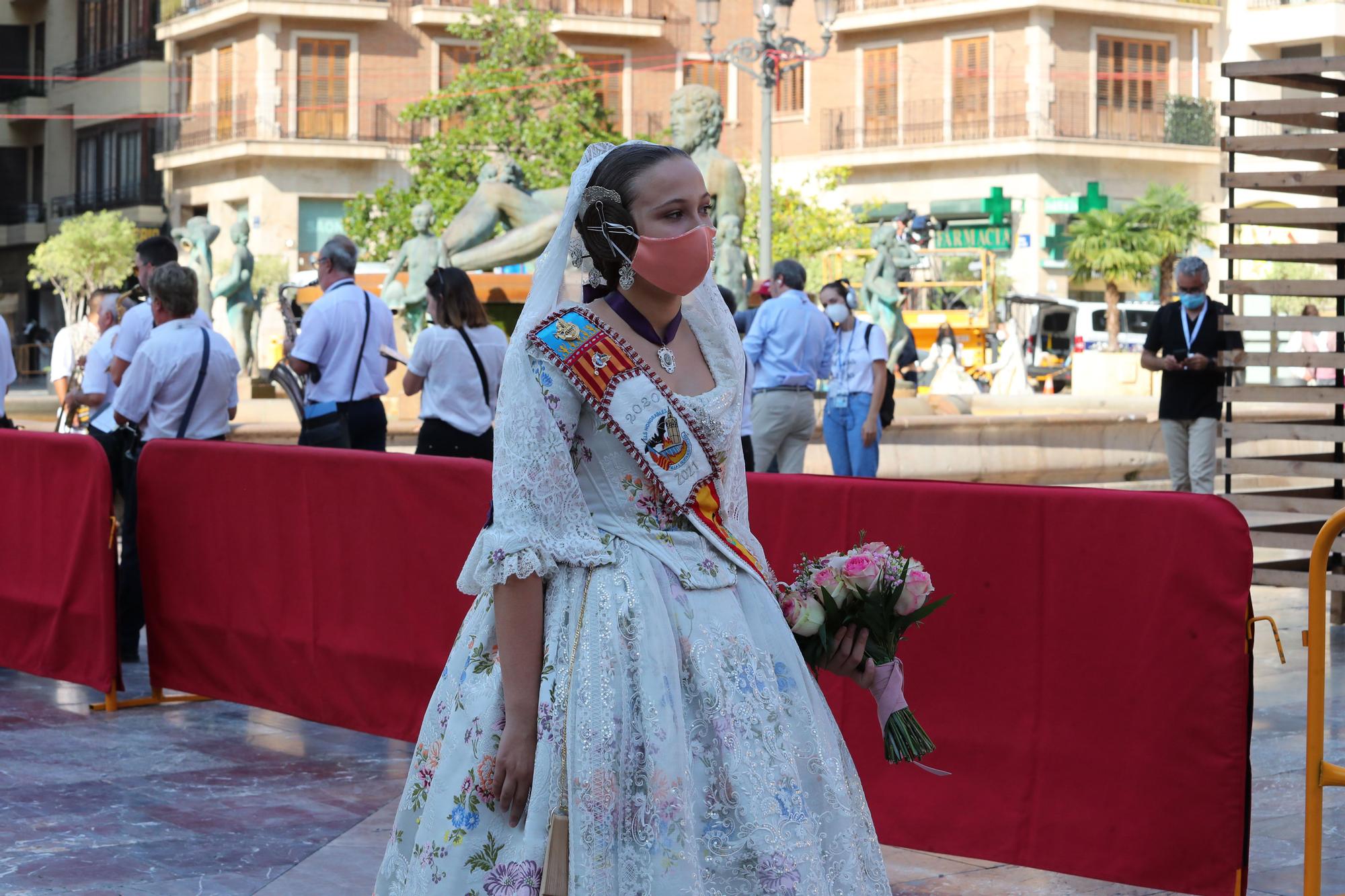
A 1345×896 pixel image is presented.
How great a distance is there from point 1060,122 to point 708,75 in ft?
36.8

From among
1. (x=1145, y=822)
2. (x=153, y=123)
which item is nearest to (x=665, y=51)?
(x=153, y=123)

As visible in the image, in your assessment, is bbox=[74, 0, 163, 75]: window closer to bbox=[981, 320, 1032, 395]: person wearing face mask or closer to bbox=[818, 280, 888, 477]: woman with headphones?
bbox=[981, 320, 1032, 395]: person wearing face mask

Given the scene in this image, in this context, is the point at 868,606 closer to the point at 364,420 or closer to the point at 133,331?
the point at 133,331

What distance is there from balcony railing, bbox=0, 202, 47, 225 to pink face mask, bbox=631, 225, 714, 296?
192 ft

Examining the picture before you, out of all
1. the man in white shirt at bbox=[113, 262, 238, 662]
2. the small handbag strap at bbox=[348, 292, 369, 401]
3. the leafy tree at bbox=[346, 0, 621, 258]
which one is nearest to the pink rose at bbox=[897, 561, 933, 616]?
the man in white shirt at bbox=[113, 262, 238, 662]

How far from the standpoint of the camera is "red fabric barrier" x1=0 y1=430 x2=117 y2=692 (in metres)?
6.71

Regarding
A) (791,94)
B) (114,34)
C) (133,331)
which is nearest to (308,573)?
(133,331)

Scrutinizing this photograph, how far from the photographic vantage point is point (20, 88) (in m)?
58.4

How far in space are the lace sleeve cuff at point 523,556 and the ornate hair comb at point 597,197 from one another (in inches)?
21.3

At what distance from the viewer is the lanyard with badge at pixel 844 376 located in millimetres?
11422

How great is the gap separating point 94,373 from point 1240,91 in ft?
132

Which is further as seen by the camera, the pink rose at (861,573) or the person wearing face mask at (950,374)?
the person wearing face mask at (950,374)

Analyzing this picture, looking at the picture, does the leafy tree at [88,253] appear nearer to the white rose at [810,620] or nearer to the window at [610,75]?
the window at [610,75]

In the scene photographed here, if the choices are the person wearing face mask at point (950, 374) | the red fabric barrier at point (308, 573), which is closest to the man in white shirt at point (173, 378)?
the red fabric barrier at point (308, 573)
